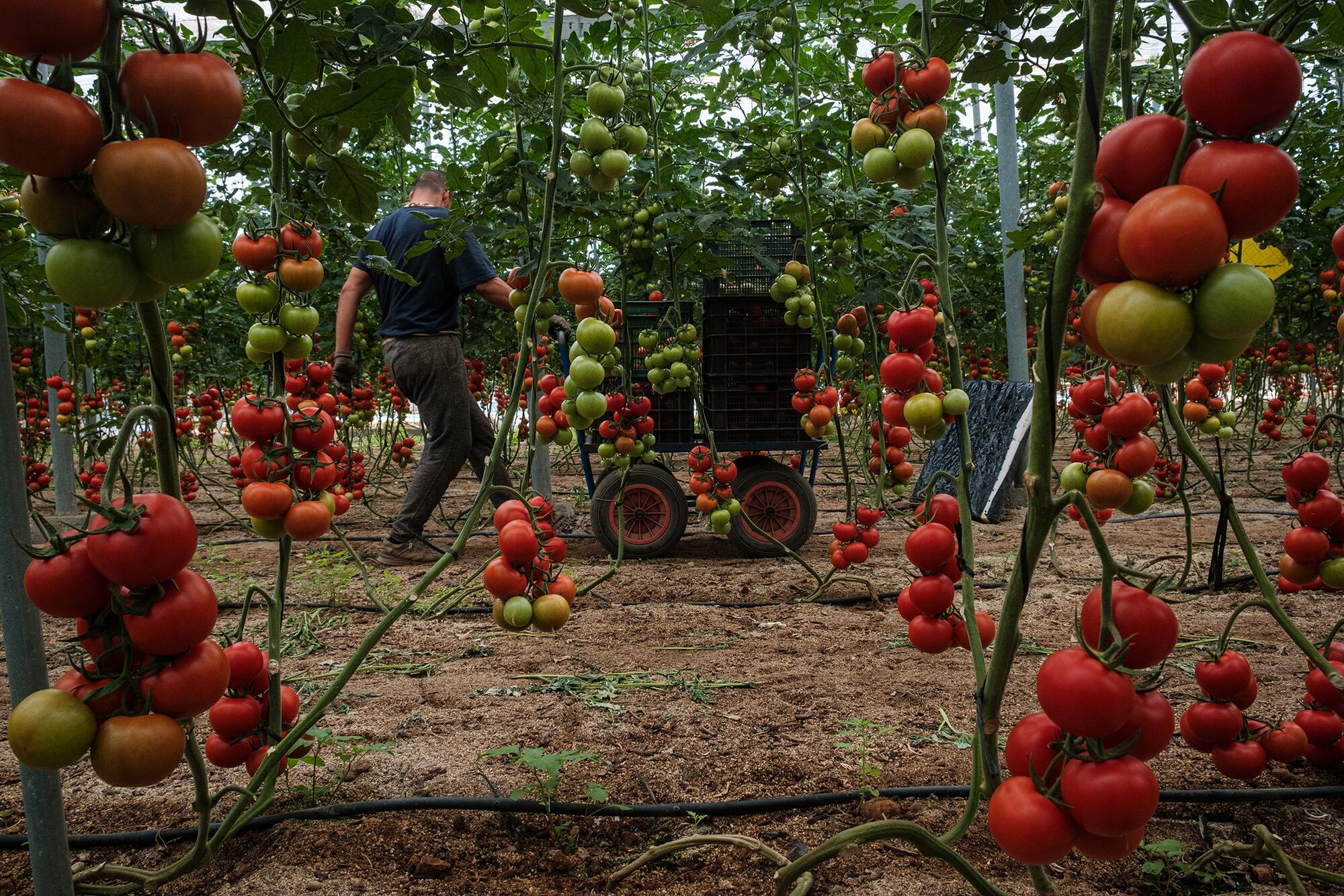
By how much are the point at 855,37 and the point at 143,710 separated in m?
3.09

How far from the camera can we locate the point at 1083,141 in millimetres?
635

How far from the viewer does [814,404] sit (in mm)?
3092

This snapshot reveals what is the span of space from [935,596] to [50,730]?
112 centimetres

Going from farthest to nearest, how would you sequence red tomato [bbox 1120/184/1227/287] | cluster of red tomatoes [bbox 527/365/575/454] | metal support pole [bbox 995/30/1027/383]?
metal support pole [bbox 995/30/1027/383]
cluster of red tomatoes [bbox 527/365/575/454]
red tomato [bbox 1120/184/1227/287]

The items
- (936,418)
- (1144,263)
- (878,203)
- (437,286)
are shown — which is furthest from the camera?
(437,286)

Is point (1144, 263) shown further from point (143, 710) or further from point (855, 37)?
point (855, 37)

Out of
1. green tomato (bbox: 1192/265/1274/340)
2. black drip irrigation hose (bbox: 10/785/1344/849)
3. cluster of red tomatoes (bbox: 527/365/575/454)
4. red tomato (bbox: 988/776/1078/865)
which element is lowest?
black drip irrigation hose (bbox: 10/785/1344/849)

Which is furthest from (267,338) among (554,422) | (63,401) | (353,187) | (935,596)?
(63,401)

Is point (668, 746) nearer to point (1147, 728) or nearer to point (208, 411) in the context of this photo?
point (1147, 728)

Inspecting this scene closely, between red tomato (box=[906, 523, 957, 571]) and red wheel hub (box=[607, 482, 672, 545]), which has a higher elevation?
red tomato (box=[906, 523, 957, 571])

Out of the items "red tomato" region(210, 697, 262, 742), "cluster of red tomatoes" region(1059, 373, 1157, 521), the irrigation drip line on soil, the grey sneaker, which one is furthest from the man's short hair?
"cluster of red tomatoes" region(1059, 373, 1157, 521)

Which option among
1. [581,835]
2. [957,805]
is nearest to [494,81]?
[581,835]

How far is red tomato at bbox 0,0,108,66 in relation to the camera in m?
0.56

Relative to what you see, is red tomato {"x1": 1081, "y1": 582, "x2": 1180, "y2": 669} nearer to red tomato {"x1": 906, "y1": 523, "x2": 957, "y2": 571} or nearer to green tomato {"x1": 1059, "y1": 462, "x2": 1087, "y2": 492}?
red tomato {"x1": 906, "y1": 523, "x2": 957, "y2": 571}
